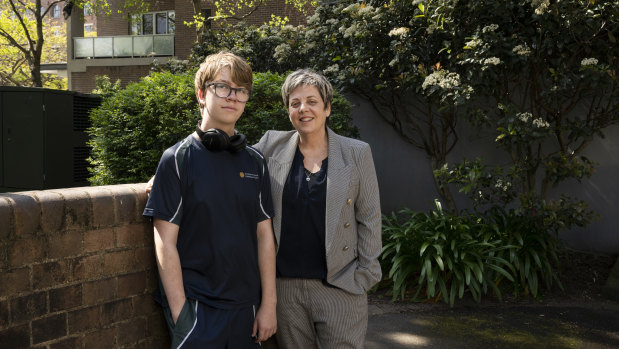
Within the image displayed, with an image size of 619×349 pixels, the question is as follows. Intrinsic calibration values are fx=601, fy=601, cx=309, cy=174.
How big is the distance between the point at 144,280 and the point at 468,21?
16.7ft

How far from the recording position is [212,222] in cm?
248

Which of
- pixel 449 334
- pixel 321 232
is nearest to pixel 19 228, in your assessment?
pixel 321 232

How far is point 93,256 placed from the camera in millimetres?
2680

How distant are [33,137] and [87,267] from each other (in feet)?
20.6

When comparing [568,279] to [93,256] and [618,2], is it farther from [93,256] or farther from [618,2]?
[93,256]

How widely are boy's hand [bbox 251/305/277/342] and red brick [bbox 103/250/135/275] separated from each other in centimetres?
66

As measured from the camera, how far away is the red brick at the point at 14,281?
7.65 feet

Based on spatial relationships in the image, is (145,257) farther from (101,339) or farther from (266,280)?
(266,280)

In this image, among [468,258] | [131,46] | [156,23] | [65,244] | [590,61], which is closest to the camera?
[65,244]

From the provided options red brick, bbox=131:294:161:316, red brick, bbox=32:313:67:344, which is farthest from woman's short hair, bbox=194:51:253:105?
red brick, bbox=32:313:67:344

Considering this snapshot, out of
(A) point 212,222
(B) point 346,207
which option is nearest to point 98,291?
(A) point 212,222

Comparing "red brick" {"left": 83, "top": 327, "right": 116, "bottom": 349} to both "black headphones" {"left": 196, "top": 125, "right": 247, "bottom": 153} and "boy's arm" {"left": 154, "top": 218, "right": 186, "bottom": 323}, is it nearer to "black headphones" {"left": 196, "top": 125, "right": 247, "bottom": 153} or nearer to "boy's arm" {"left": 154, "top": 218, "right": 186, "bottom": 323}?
"boy's arm" {"left": 154, "top": 218, "right": 186, "bottom": 323}

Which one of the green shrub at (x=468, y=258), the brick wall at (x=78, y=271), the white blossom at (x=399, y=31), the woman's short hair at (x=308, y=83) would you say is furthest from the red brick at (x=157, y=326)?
the white blossom at (x=399, y=31)

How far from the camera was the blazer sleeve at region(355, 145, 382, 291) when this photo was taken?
2963 mm
